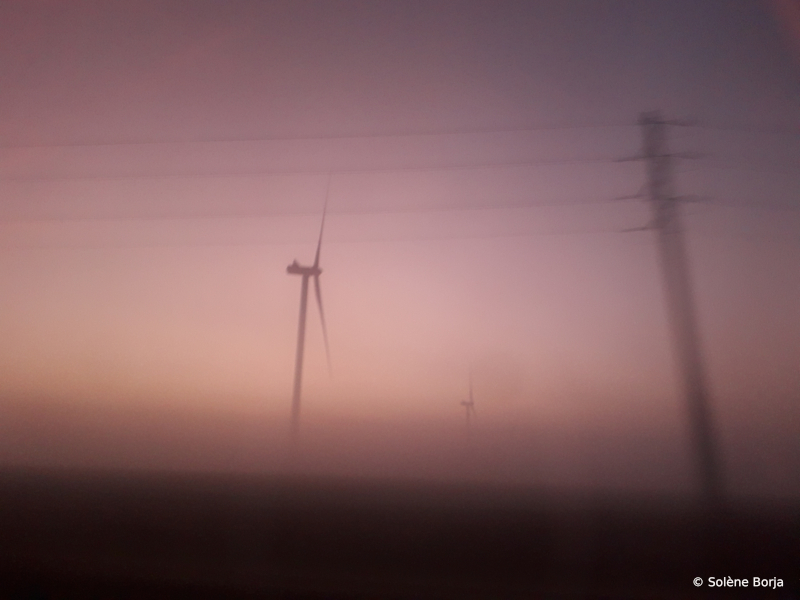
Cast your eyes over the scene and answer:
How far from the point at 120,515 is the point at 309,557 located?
4.55 meters

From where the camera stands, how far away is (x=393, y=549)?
26.2ft

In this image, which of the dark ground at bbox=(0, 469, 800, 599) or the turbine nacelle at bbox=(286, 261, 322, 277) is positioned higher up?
the turbine nacelle at bbox=(286, 261, 322, 277)

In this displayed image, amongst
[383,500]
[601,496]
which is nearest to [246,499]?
[383,500]

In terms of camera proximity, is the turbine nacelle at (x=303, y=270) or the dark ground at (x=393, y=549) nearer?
the dark ground at (x=393, y=549)

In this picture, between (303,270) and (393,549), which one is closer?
(393,549)

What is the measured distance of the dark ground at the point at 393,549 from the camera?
662 cm

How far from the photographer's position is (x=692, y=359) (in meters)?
9.09

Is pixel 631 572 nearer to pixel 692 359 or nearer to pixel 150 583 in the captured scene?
pixel 692 359

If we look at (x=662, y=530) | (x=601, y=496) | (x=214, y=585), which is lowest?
(x=214, y=585)

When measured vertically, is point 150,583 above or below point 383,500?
below

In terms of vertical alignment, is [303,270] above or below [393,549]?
above

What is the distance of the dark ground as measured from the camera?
6617 mm

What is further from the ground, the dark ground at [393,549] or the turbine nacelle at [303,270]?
the turbine nacelle at [303,270]

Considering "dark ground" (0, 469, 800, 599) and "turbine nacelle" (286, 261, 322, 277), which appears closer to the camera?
"dark ground" (0, 469, 800, 599)
